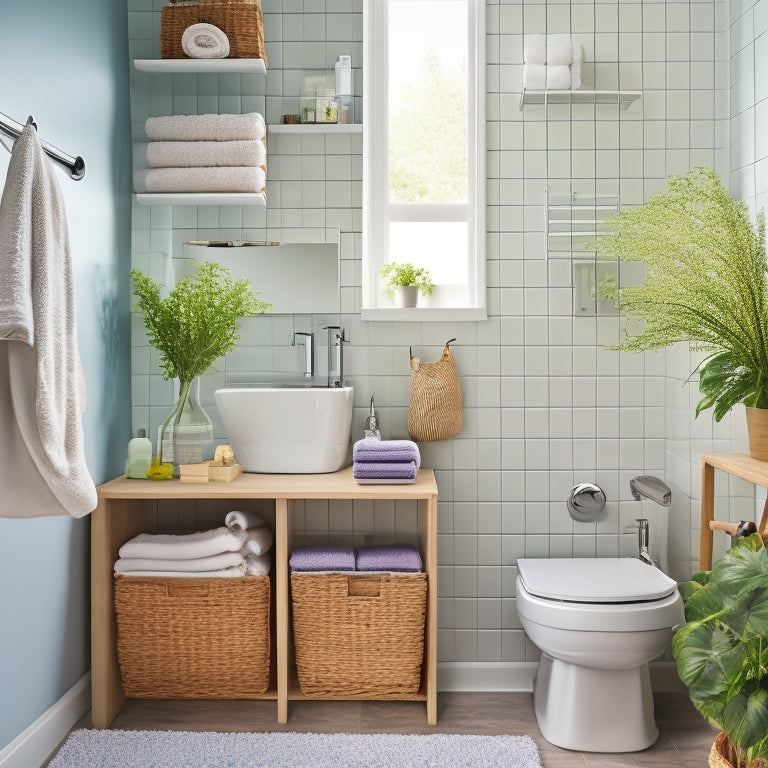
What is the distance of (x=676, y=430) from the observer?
2.48 metres

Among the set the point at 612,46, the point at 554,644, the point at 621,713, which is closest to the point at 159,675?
the point at 554,644

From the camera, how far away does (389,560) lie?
2.32 meters

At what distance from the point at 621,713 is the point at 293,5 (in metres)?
2.44

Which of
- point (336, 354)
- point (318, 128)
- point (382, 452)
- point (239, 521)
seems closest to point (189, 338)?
point (336, 354)

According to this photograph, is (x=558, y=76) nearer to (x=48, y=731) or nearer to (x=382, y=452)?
(x=382, y=452)

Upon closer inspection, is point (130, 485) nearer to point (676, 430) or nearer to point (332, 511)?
point (332, 511)

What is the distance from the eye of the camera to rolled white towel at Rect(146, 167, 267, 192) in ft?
8.04

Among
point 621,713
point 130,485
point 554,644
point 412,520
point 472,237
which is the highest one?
point 472,237

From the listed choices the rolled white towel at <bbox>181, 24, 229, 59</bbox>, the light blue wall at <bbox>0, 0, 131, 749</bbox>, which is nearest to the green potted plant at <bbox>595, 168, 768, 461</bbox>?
the rolled white towel at <bbox>181, 24, 229, 59</bbox>

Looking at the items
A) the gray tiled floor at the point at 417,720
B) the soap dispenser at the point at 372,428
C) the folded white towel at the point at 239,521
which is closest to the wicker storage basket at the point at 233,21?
the soap dispenser at the point at 372,428

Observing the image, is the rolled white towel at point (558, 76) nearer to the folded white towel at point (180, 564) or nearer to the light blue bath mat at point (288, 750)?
the folded white towel at point (180, 564)

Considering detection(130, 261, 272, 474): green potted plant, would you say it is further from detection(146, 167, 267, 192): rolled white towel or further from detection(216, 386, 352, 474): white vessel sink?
detection(146, 167, 267, 192): rolled white towel

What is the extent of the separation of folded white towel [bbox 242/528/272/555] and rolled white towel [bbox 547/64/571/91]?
1707 millimetres

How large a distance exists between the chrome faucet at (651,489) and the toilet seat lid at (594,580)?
0.21 m
